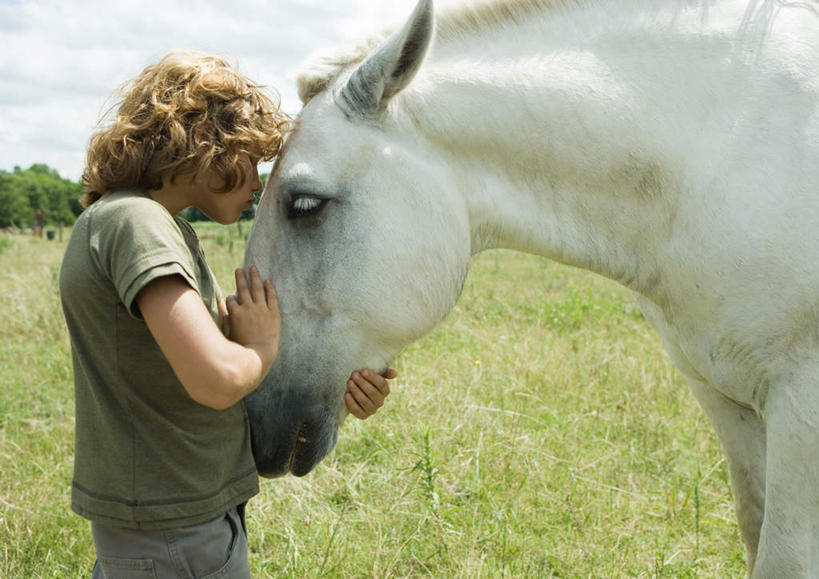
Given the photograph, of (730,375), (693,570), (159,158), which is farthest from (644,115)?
(693,570)

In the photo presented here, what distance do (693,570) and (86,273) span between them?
250 centimetres

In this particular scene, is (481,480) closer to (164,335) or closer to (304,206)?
(304,206)

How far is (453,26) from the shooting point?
2094 millimetres

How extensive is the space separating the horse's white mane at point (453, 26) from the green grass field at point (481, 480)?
158cm

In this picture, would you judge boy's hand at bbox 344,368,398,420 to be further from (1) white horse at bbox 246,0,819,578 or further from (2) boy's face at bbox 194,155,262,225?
(2) boy's face at bbox 194,155,262,225

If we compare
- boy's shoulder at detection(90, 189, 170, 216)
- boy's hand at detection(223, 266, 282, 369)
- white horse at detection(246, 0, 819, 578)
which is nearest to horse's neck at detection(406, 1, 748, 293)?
white horse at detection(246, 0, 819, 578)

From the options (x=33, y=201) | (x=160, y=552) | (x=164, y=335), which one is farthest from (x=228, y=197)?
(x=33, y=201)

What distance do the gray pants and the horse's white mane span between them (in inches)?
49.8

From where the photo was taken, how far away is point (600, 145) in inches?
78.4

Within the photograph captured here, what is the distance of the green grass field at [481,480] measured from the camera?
9.45 ft

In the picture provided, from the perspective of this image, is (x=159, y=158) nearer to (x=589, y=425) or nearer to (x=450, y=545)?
(x=450, y=545)

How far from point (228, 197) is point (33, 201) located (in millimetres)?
87828

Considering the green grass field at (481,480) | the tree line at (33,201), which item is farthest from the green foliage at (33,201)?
the green grass field at (481,480)

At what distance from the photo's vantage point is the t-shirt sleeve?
4.88 feet
